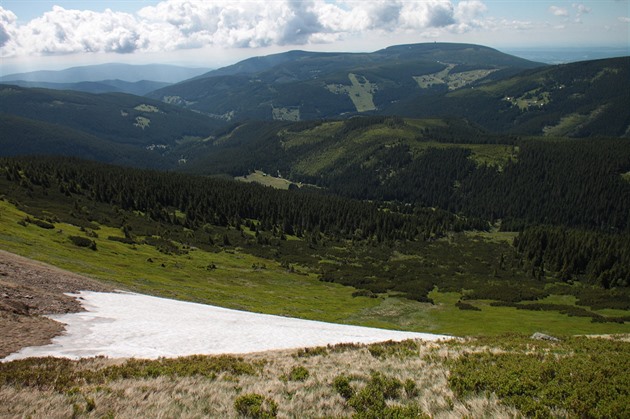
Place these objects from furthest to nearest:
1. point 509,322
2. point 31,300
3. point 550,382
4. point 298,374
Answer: point 509,322 < point 31,300 < point 298,374 < point 550,382

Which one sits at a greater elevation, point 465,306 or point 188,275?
point 188,275

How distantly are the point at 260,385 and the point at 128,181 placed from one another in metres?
164

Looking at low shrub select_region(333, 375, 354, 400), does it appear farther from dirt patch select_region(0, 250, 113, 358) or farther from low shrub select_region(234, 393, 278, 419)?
dirt patch select_region(0, 250, 113, 358)

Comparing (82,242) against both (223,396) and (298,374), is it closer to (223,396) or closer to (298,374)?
(298,374)

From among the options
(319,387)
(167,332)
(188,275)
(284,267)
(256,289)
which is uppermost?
(319,387)

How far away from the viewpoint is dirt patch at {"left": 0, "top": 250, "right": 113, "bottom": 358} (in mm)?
23391

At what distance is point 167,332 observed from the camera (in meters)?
31.2

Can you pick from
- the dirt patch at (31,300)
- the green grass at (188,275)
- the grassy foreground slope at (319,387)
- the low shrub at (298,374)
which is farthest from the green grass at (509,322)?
the dirt patch at (31,300)

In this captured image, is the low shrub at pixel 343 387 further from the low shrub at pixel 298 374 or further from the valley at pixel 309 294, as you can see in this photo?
the low shrub at pixel 298 374

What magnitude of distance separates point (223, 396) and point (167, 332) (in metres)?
16.8

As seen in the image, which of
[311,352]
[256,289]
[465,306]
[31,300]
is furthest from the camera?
[256,289]

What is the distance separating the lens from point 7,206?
307 ft

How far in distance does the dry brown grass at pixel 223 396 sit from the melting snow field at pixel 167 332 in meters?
5.06

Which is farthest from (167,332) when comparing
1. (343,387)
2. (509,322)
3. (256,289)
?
(509,322)
